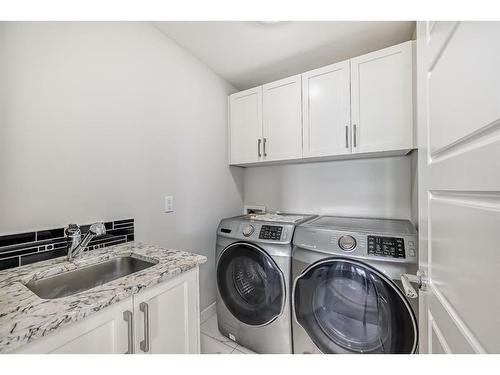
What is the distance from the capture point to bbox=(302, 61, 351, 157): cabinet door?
1543 millimetres

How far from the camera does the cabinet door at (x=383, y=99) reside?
4.44 ft

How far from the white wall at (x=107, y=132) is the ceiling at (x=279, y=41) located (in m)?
0.18

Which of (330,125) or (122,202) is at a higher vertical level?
A: (330,125)

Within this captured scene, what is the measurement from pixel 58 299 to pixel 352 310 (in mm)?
1384

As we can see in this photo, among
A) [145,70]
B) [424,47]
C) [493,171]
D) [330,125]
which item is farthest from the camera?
[330,125]

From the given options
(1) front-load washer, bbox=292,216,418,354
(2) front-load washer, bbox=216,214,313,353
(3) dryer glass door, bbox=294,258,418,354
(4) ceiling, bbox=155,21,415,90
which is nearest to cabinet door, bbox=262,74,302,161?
(4) ceiling, bbox=155,21,415,90

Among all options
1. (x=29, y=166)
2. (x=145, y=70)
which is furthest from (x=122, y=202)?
(x=145, y=70)

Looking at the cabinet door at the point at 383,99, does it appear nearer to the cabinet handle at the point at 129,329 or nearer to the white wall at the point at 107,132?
the white wall at the point at 107,132

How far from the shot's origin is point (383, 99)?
142cm

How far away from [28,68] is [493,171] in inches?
63.4

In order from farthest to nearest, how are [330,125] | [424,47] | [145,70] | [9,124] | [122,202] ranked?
[330,125], [145,70], [122,202], [9,124], [424,47]

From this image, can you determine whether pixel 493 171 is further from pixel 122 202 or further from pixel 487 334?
pixel 122 202

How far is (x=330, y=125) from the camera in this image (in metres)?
1.61

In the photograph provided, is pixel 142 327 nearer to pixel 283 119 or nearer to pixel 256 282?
pixel 256 282
